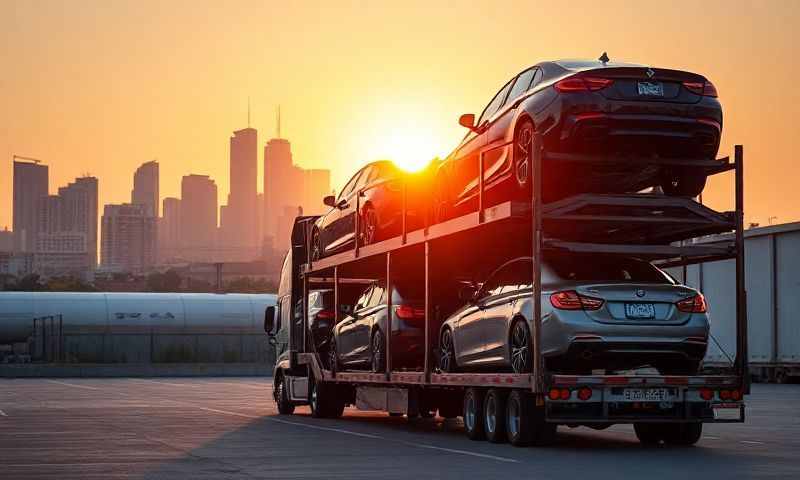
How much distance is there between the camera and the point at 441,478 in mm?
12047

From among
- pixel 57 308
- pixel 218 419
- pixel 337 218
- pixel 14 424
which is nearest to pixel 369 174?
pixel 337 218

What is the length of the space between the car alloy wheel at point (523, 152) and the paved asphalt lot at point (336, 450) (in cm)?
279

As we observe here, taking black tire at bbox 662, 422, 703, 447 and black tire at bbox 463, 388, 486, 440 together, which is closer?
black tire at bbox 662, 422, 703, 447

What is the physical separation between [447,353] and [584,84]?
4300mm

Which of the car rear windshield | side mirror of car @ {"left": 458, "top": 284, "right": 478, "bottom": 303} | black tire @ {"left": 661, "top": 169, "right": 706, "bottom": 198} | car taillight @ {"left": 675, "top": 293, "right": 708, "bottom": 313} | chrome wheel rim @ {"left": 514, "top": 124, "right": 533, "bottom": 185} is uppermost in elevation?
chrome wheel rim @ {"left": 514, "top": 124, "right": 533, "bottom": 185}

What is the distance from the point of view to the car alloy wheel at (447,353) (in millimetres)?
17328

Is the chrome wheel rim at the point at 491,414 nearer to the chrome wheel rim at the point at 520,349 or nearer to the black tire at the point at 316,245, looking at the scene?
the chrome wheel rim at the point at 520,349

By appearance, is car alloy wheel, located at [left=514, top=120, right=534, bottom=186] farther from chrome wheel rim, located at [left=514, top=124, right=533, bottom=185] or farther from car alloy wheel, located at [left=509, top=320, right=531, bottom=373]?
car alloy wheel, located at [left=509, top=320, right=531, bottom=373]

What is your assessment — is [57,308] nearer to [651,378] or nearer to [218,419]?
[218,419]

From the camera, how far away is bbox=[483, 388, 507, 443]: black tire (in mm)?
15773

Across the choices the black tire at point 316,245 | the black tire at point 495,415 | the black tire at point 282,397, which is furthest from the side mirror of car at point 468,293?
the black tire at point 282,397

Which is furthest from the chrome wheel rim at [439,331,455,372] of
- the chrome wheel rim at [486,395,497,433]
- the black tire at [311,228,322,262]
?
the black tire at [311,228,322,262]

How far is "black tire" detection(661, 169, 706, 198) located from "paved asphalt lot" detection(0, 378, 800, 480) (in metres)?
2.72

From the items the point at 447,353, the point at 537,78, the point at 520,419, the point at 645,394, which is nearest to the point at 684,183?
the point at 537,78
